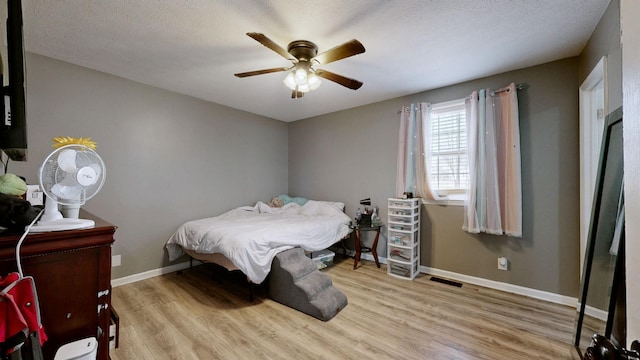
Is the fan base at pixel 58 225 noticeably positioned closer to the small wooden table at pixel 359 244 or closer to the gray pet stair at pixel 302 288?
the gray pet stair at pixel 302 288

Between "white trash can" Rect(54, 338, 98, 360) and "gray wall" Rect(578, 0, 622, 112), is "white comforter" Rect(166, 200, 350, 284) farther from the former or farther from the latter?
"gray wall" Rect(578, 0, 622, 112)

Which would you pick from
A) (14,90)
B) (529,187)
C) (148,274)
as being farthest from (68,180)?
(529,187)

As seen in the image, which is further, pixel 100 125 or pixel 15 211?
pixel 100 125

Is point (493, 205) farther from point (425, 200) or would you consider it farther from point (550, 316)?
point (550, 316)

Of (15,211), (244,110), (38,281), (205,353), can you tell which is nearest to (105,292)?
(38,281)

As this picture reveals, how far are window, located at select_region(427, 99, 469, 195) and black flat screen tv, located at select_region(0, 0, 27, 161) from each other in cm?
341

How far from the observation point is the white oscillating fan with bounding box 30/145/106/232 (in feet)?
3.57

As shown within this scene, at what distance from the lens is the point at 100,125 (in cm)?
280

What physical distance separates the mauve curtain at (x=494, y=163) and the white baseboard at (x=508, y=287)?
59cm

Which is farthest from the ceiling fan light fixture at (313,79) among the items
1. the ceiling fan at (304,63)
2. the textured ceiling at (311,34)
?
the textured ceiling at (311,34)

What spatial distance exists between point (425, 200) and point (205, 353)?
2.84 m

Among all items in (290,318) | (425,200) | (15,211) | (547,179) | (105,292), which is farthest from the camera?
(425,200)

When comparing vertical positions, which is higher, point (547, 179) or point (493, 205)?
point (547, 179)

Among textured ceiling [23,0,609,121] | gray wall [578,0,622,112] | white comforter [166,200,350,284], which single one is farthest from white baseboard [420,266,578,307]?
textured ceiling [23,0,609,121]
